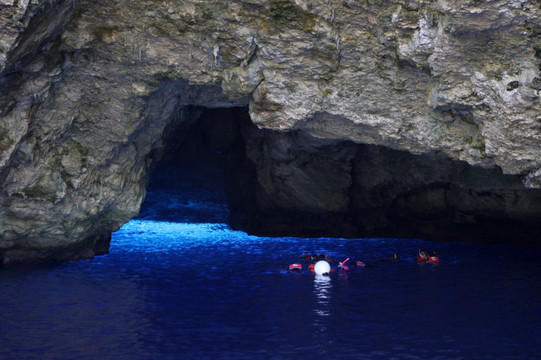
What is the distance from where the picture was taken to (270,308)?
1411 centimetres

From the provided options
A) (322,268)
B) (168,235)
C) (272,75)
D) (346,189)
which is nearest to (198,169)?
(168,235)

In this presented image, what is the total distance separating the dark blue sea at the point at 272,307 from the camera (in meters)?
11.3

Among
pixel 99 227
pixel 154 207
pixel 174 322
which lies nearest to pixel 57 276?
pixel 99 227

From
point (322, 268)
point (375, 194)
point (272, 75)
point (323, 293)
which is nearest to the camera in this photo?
point (272, 75)

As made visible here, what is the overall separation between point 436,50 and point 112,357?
27.6ft

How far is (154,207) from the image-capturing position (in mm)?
35406

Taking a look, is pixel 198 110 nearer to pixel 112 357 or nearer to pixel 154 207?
pixel 154 207

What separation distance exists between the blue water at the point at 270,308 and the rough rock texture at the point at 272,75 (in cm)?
297

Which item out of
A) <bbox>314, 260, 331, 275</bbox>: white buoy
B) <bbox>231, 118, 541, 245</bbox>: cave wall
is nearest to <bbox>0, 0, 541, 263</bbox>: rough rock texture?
<bbox>314, 260, 331, 275</bbox>: white buoy

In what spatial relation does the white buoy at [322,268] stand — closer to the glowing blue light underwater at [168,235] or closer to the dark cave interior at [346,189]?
the dark cave interior at [346,189]

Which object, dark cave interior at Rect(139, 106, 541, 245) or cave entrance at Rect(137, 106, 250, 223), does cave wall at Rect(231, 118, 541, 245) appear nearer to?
dark cave interior at Rect(139, 106, 541, 245)

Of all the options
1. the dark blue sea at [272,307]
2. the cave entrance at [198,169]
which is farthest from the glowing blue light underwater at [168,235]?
the dark blue sea at [272,307]

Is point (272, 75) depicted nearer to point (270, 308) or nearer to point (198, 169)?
point (270, 308)

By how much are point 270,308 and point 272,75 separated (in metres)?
5.37
